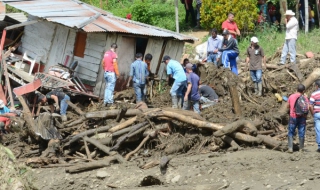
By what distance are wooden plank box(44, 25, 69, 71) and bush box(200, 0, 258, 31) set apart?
19.3 feet

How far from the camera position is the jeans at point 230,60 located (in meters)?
20.5

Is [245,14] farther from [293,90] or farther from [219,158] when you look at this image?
[219,158]

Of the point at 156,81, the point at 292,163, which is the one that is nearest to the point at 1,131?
the point at 156,81

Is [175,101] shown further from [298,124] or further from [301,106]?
[301,106]

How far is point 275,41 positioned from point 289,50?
2890mm

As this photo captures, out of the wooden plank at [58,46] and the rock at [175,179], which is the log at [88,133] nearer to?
the rock at [175,179]

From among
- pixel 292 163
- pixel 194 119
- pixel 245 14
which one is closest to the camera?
pixel 292 163

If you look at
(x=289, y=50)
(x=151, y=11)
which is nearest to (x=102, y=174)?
(x=289, y=50)

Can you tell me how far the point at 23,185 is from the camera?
52.0ft

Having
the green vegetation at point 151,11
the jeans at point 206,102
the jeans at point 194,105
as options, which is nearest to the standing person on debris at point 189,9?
the green vegetation at point 151,11

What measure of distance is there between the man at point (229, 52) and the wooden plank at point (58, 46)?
521cm

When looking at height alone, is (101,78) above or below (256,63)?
below

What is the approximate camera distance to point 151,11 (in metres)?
29.1

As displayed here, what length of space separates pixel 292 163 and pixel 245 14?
10.3 meters
